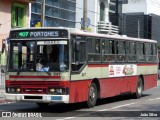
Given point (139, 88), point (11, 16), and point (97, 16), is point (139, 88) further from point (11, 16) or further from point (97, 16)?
point (97, 16)

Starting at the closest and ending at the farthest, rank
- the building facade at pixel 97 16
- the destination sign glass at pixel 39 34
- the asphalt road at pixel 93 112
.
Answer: the asphalt road at pixel 93 112 < the destination sign glass at pixel 39 34 < the building facade at pixel 97 16

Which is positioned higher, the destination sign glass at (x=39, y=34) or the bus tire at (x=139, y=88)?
the destination sign glass at (x=39, y=34)

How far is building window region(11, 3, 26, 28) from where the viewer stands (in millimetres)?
33719

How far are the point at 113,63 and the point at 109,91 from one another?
3.98 ft

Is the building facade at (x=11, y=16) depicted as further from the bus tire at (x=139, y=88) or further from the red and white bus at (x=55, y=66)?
the red and white bus at (x=55, y=66)

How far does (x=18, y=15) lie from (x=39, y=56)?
20.0 m

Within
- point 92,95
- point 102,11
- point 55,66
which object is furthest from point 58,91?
point 102,11

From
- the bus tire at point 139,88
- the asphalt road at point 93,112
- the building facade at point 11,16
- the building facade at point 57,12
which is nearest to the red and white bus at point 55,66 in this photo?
the asphalt road at point 93,112

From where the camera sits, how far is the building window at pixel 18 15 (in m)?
33.7

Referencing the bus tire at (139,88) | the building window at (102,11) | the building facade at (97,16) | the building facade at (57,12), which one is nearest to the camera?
the bus tire at (139,88)

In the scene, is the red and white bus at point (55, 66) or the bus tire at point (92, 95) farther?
the bus tire at point (92, 95)

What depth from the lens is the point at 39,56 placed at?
49.5 ft

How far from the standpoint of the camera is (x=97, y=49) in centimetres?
1722

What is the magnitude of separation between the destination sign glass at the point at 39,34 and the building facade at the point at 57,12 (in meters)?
26.2
